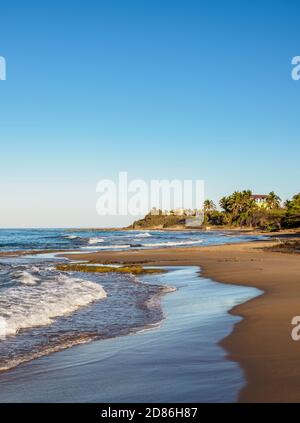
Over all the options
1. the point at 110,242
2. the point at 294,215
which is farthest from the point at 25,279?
the point at 294,215

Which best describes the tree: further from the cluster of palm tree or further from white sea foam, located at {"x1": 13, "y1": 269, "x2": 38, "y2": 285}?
white sea foam, located at {"x1": 13, "y1": 269, "x2": 38, "y2": 285}

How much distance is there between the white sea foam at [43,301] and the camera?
1089 cm

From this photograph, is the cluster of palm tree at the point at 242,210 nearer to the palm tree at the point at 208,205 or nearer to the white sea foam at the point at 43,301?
the palm tree at the point at 208,205

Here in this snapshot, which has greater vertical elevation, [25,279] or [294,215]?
[294,215]

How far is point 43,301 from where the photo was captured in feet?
43.7

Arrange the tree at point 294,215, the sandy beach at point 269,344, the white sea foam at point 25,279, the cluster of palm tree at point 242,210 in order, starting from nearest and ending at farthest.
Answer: the sandy beach at point 269,344
the white sea foam at point 25,279
the tree at point 294,215
the cluster of palm tree at point 242,210

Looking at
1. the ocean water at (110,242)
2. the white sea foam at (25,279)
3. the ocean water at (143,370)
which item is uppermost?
the ocean water at (143,370)

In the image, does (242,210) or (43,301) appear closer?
(43,301)

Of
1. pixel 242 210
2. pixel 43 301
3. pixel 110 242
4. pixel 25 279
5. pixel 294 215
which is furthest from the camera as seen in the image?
pixel 242 210

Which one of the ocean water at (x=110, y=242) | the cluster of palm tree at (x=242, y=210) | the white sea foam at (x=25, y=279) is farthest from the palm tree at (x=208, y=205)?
the white sea foam at (x=25, y=279)

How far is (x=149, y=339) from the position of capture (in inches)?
350

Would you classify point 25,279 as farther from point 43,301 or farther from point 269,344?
point 269,344
